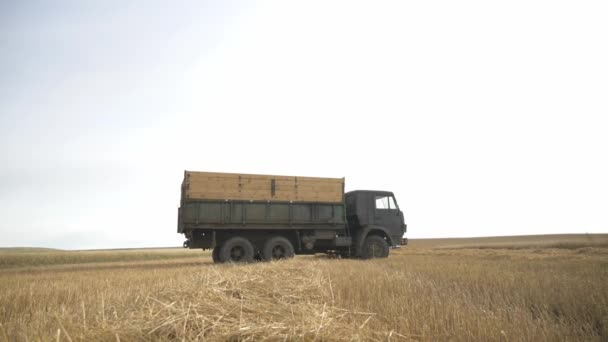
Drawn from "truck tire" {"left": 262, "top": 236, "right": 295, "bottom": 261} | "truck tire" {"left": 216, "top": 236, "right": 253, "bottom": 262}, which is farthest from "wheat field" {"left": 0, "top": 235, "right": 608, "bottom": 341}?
"truck tire" {"left": 262, "top": 236, "right": 295, "bottom": 261}

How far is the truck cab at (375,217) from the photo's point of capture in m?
15.1

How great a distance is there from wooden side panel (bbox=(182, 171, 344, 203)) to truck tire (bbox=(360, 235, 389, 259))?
2071 millimetres

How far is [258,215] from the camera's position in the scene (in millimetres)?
13320

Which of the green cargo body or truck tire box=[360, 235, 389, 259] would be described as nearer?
the green cargo body

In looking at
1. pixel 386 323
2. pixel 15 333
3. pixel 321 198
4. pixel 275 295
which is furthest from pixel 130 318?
pixel 321 198

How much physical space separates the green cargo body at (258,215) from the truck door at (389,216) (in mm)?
1679

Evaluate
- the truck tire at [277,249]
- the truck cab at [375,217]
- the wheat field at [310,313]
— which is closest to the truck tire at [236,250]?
A: the truck tire at [277,249]

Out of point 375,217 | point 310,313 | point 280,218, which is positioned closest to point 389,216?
point 375,217

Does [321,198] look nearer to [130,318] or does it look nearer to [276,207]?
[276,207]

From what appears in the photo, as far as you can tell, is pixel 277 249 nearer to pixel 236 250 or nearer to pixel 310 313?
pixel 236 250

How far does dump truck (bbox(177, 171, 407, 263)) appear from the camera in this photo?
12766 mm

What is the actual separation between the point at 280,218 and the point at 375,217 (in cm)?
419

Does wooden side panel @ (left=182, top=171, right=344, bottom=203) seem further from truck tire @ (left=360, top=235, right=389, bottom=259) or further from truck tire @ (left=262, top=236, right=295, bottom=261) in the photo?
truck tire @ (left=360, top=235, right=389, bottom=259)

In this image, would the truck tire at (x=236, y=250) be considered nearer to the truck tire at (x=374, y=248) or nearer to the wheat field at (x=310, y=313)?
the truck tire at (x=374, y=248)
